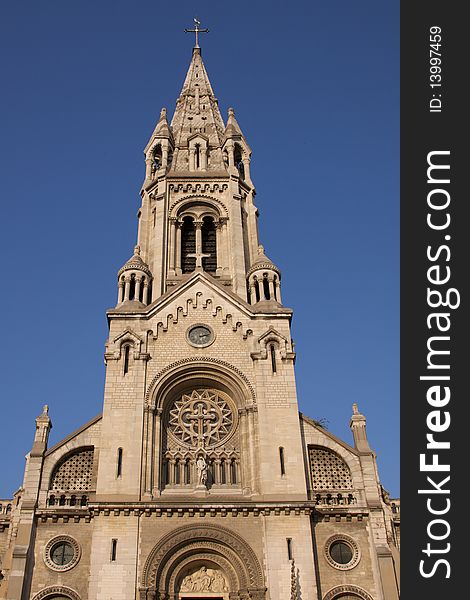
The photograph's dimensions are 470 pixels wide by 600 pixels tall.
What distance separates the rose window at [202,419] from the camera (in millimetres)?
30500

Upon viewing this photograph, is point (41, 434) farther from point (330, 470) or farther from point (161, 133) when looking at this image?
point (161, 133)

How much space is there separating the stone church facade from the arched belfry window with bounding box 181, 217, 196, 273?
0.80 metres

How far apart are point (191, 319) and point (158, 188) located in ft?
32.2

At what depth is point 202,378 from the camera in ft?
104

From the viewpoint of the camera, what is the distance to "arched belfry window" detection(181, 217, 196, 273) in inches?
1478

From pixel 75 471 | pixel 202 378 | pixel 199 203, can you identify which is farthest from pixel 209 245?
pixel 75 471

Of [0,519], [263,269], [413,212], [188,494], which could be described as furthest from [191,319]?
[413,212]

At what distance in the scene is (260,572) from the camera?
26.1m

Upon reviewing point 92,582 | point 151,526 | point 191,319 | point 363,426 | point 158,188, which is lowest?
point 92,582

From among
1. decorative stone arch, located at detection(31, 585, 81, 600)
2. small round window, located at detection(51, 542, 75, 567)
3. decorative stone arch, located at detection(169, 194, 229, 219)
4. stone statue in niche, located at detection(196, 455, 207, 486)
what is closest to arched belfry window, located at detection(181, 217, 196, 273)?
decorative stone arch, located at detection(169, 194, 229, 219)

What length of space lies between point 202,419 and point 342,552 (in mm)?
7691

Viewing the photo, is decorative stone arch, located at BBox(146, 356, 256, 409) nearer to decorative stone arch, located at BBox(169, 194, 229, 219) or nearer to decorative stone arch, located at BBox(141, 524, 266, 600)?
decorative stone arch, located at BBox(141, 524, 266, 600)

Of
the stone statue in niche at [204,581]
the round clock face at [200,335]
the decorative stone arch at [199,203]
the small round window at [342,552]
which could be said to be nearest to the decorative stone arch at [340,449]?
the small round window at [342,552]

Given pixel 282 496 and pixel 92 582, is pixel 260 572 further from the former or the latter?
pixel 92 582
